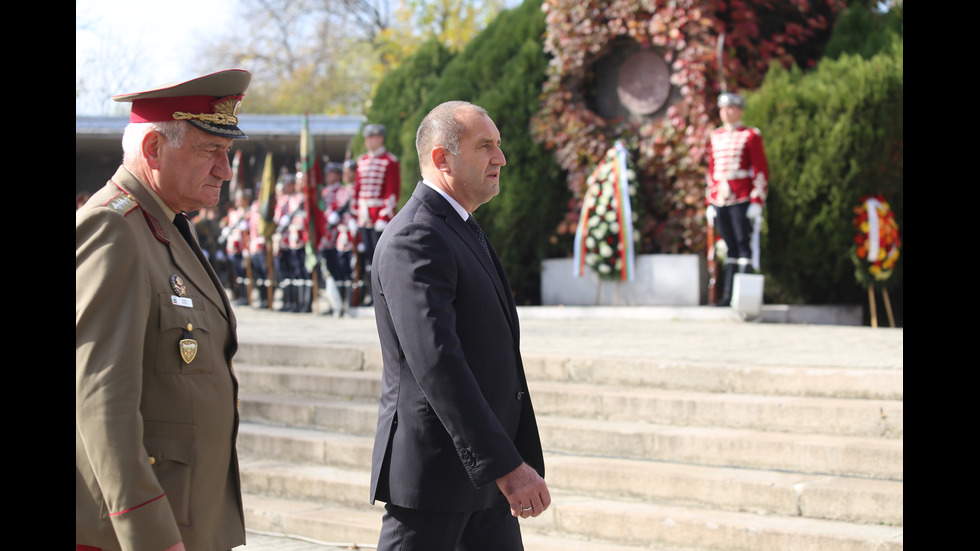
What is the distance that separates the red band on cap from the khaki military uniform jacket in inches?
5.6

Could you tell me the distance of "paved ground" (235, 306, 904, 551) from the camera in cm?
679

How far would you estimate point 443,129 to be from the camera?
308 centimetres

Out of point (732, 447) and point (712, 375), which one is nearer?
point (732, 447)

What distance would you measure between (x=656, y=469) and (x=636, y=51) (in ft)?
28.5

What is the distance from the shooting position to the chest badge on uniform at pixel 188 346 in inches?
95.7

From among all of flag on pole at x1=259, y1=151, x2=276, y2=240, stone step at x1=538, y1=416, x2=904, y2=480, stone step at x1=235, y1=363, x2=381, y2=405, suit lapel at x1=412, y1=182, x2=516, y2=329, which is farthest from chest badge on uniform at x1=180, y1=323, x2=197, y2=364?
flag on pole at x1=259, y1=151, x2=276, y2=240

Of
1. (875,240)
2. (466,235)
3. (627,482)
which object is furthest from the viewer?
(875,240)

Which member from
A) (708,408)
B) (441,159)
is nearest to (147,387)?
(441,159)

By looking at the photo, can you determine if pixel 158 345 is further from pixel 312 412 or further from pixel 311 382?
pixel 311 382

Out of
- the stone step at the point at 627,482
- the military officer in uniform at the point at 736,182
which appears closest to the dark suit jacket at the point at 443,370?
the stone step at the point at 627,482

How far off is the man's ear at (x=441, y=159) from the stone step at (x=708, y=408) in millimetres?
3434

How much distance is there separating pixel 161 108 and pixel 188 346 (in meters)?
0.60
